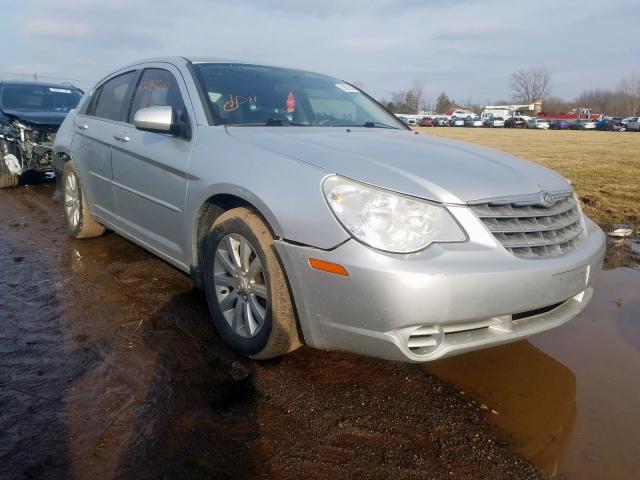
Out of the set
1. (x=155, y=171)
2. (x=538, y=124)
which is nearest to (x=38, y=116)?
(x=155, y=171)

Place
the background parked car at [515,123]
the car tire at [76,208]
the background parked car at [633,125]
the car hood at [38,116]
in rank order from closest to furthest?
the car tire at [76,208]
the car hood at [38,116]
the background parked car at [633,125]
the background parked car at [515,123]

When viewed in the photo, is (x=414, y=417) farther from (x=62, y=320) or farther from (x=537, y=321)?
(x=62, y=320)

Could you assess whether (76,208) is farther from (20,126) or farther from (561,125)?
(561,125)

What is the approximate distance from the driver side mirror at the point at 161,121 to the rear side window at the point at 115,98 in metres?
1.07

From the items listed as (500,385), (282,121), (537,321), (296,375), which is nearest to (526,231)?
(537,321)

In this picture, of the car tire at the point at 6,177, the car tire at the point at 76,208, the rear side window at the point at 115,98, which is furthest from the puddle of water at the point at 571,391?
the car tire at the point at 6,177

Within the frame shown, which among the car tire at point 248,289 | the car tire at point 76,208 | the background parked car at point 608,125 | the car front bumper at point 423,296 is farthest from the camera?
the background parked car at point 608,125

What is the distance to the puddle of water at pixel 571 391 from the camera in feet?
6.79

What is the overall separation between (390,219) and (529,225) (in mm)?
717

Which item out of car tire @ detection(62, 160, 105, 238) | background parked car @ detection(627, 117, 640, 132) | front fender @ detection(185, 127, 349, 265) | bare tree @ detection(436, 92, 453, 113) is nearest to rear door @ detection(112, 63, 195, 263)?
front fender @ detection(185, 127, 349, 265)

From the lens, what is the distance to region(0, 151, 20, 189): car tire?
27.1 ft

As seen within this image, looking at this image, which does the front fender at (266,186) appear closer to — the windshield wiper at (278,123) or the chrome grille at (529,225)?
the windshield wiper at (278,123)

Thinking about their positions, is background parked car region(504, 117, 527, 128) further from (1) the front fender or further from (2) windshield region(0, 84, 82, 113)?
(1) the front fender

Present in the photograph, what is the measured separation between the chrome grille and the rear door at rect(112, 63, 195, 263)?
1.77m
